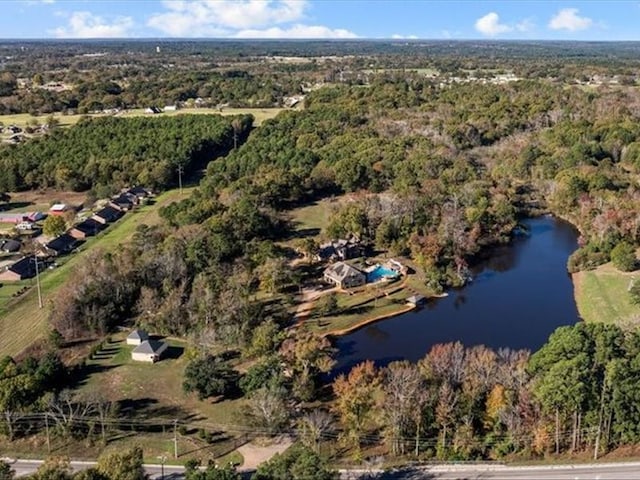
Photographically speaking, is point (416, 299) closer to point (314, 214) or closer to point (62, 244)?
point (314, 214)

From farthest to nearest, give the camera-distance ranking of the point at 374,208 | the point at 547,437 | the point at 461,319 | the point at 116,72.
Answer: the point at 116,72, the point at 374,208, the point at 461,319, the point at 547,437

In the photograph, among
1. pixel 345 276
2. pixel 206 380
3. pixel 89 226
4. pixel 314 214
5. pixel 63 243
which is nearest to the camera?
pixel 206 380

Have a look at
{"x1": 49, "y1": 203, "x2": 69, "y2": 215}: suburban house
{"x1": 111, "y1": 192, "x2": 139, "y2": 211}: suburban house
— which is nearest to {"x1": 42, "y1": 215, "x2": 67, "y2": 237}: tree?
{"x1": 49, "y1": 203, "x2": 69, "y2": 215}: suburban house

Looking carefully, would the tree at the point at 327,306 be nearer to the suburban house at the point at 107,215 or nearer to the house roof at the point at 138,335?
the house roof at the point at 138,335

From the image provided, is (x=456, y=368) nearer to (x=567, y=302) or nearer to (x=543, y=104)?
(x=567, y=302)

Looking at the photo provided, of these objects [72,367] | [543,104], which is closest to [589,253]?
[72,367]

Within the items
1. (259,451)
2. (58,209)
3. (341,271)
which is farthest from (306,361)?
(58,209)

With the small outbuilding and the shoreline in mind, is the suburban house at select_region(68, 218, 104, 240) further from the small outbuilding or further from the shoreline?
the small outbuilding
